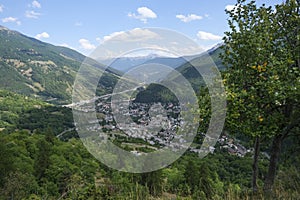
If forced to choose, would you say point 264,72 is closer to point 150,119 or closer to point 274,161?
point 274,161

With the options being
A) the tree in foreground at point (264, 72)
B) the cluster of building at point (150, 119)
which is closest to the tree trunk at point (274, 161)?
the tree in foreground at point (264, 72)

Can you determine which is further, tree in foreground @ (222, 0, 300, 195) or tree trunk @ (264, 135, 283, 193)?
tree trunk @ (264, 135, 283, 193)

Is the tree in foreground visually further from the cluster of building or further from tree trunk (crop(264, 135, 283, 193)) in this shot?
the cluster of building

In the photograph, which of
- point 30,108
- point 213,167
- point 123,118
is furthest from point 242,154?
point 30,108

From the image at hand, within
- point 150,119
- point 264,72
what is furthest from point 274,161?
point 150,119

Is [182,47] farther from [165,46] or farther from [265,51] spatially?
[265,51]

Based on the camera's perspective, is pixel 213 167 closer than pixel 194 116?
No

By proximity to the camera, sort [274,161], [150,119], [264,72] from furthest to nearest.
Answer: [150,119]
[274,161]
[264,72]

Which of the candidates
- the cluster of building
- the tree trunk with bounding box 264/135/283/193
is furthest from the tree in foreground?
the cluster of building
